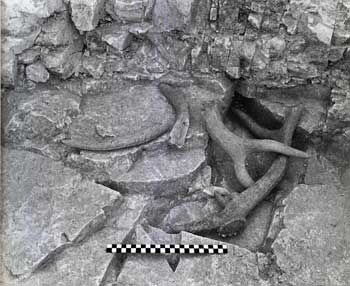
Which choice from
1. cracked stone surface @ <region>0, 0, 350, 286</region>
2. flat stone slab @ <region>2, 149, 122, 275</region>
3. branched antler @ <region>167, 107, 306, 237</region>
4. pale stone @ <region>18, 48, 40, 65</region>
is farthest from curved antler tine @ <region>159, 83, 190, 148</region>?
pale stone @ <region>18, 48, 40, 65</region>

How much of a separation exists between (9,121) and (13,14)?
2.00ft

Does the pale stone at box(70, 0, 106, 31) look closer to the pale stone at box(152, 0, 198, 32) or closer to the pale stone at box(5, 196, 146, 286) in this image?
the pale stone at box(152, 0, 198, 32)

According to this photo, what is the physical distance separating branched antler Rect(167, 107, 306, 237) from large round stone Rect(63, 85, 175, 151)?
1.07 feet

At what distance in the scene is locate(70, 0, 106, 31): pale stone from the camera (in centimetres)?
346

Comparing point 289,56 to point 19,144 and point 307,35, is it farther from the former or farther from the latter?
point 19,144

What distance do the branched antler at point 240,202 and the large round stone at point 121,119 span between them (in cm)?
33

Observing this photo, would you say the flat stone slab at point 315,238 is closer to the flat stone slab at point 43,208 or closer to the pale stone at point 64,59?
the flat stone slab at point 43,208

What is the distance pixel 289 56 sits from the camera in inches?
142

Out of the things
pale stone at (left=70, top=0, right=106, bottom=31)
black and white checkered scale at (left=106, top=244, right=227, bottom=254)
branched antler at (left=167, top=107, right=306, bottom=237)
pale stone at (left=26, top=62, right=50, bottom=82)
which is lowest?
black and white checkered scale at (left=106, top=244, right=227, bottom=254)

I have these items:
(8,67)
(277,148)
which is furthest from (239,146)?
(8,67)

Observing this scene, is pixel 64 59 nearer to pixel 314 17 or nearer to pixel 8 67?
pixel 8 67

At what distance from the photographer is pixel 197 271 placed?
2979 mm

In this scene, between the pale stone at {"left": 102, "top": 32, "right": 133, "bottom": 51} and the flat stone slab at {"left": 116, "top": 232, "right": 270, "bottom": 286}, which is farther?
the pale stone at {"left": 102, "top": 32, "right": 133, "bottom": 51}

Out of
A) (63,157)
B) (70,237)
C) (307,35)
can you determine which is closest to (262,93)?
(307,35)
